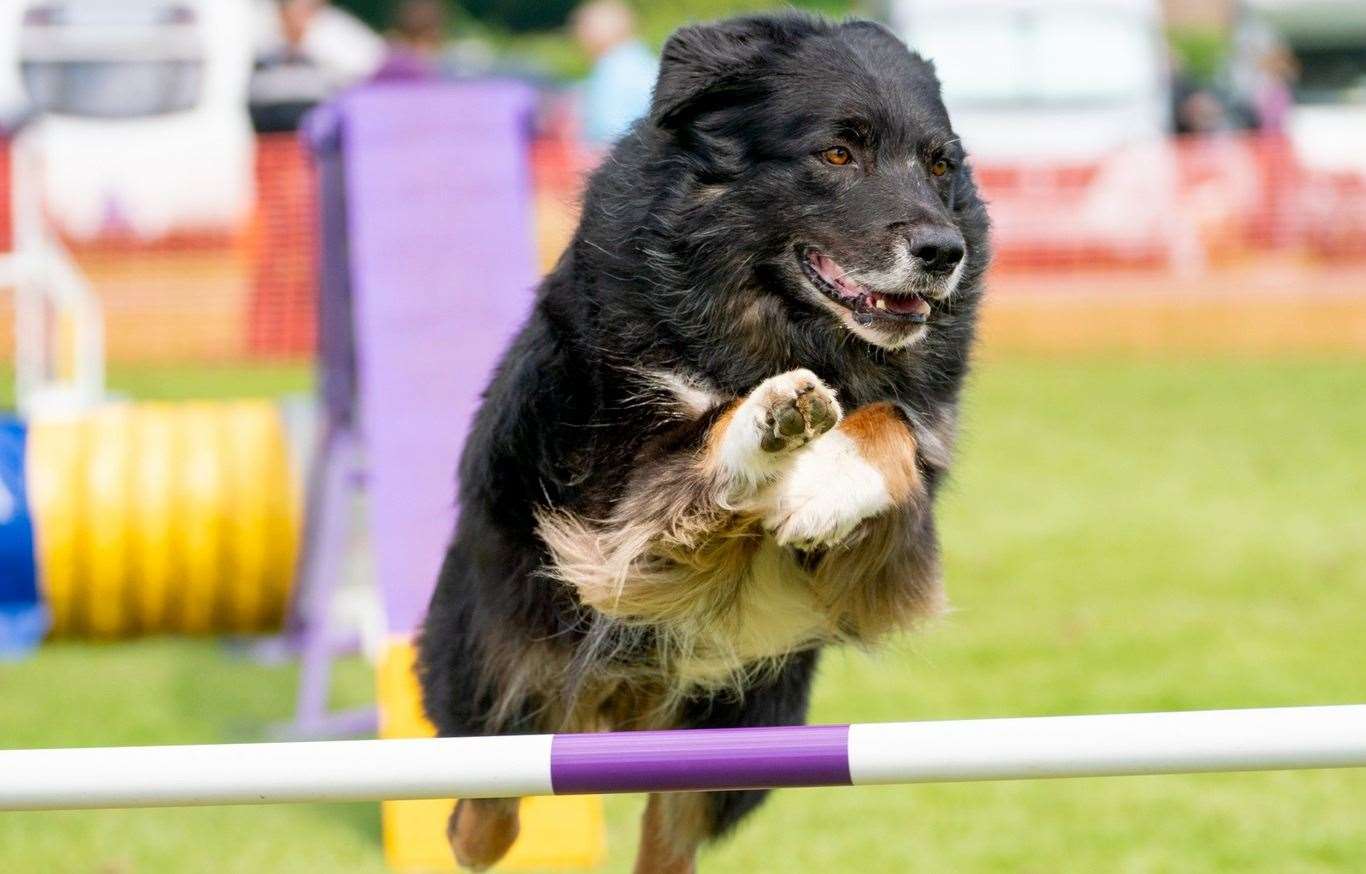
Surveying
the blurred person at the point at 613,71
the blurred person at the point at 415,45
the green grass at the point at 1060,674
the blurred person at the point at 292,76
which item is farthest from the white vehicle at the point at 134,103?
the green grass at the point at 1060,674

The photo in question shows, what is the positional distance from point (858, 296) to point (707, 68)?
21.1 inches

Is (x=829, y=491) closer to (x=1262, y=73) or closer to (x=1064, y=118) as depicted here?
(x=1064, y=118)

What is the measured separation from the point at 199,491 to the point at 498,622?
3.50 meters

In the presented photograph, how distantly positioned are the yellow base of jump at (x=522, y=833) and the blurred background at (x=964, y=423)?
230mm

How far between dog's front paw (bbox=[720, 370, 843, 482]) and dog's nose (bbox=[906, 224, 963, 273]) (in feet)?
1.03

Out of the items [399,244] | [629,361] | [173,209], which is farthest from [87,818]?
[173,209]

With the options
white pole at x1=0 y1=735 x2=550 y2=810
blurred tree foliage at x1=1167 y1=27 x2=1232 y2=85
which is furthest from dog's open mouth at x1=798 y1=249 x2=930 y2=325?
blurred tree foliage at x1=1167 y1=27 x2=1232 y2=85

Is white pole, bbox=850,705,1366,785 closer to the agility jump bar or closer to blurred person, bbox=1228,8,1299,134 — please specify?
the agility jump bar

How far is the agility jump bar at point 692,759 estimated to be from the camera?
105 inches

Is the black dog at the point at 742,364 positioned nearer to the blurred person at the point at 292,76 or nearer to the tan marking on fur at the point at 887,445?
the tan marking on fur at the point at 887,445

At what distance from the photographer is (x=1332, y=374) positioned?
12.3m

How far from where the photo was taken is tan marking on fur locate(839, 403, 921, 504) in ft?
10.7

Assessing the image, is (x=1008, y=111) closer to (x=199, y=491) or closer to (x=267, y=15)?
(x=267, y=15)

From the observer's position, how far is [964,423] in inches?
149
